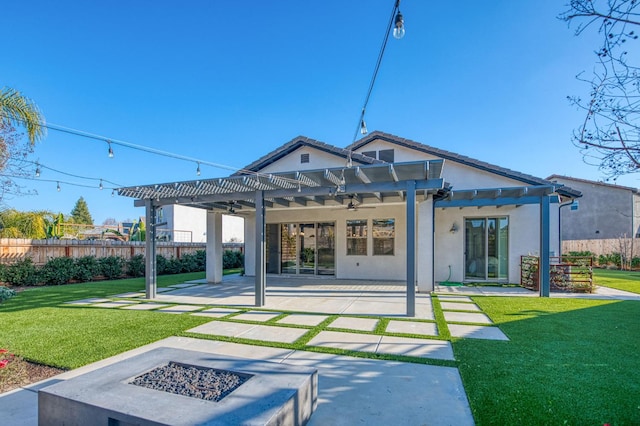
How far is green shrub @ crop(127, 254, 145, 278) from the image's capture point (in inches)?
544

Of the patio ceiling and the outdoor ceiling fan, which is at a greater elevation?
the patio ceiling

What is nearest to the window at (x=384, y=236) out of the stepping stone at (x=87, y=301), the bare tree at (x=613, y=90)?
the stepping stone at (x=87, y=301)

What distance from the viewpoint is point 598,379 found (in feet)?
11.5

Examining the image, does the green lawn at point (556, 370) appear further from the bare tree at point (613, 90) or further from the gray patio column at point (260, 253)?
the gray patio column at point (260, 253)

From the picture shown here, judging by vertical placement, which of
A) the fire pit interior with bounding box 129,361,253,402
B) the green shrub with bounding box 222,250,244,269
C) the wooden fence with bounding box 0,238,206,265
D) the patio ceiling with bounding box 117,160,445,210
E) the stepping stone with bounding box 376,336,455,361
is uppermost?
the patio ceiling with bounding box 117,160,445,210

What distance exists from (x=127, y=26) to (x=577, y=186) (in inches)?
1034

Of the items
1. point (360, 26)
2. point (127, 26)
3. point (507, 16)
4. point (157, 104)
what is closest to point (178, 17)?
point (127, 26)

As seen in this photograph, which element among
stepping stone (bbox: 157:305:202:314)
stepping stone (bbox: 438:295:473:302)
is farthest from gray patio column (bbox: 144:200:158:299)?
stepping stone (bbox: 438:295:473:302)

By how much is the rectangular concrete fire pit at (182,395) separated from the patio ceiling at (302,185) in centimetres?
416

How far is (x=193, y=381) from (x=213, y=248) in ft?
30.4

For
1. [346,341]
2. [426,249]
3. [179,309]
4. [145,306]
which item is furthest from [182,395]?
[426,249]

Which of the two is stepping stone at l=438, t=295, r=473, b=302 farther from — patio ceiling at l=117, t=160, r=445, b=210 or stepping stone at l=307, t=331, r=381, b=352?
stepping stone at l=307, t=331, r=381, b=352

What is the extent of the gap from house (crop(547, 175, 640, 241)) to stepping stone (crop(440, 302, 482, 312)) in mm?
17630

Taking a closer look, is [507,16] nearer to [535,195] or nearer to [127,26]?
[535,195]
